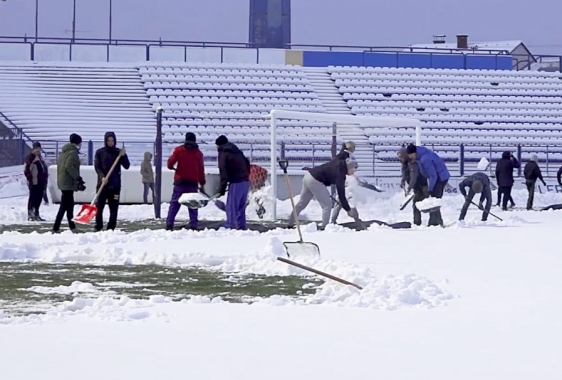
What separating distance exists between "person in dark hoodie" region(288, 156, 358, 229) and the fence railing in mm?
6852

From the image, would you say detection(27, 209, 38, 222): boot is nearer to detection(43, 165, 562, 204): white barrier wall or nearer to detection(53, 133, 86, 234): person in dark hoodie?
detection(53, 133, 86, 234): person in dark hoodie

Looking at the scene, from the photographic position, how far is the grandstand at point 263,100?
40.2m

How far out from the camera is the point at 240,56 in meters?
50.3

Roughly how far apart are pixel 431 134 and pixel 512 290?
114 ft

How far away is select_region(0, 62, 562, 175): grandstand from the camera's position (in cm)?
4016

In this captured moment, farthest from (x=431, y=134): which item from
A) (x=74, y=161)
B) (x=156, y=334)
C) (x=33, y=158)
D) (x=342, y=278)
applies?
(x=156, y=334)

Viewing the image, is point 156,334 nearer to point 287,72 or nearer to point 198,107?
point 198,107

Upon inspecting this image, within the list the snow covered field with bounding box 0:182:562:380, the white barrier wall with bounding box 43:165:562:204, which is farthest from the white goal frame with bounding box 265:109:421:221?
the snow covered field with bounding box 0:182:562:380

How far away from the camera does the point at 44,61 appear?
47250mm

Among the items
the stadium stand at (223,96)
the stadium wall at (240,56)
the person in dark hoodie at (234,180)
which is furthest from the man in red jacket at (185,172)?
the stadium wall at (240,56)

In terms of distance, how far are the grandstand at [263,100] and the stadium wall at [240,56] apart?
64.0 inches

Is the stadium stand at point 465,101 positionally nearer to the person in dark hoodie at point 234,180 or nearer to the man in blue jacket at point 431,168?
the man in blue jacket at point 431,168

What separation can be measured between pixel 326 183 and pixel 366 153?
10.9m

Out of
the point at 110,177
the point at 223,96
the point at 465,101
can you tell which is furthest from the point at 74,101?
the point at 110,177
